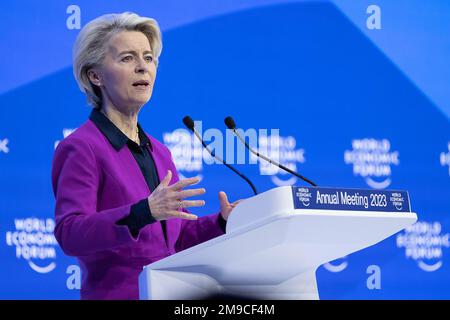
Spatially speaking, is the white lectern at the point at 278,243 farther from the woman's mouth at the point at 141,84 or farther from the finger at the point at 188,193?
the woman's mouth at the point at 141,84

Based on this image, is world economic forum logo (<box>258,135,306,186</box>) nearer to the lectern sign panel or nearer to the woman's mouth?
the woman's mouth

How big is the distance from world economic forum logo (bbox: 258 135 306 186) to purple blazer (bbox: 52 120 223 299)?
1.45 meters

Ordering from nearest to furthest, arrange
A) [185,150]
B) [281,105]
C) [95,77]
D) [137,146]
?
[137,146]
[95,77]
[185,150]
[281,105]

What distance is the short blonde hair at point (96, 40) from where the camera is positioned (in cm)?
262

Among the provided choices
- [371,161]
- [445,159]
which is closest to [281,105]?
[371,161]

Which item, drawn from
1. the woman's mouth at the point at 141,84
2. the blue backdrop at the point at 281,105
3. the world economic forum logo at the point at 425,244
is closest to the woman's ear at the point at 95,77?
the woman's mouth at the point at 141,84

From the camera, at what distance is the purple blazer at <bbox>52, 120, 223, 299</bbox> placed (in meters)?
2.15

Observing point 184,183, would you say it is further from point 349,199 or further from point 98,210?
point 98,210

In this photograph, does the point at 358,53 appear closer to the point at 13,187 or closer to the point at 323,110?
the point at 323,110

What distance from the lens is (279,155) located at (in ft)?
12.7

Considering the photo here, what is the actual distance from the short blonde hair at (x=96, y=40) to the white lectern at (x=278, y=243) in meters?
0.97

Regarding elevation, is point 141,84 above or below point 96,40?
below

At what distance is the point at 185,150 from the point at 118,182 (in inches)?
57.1
